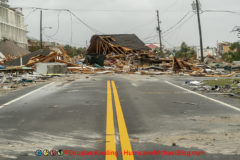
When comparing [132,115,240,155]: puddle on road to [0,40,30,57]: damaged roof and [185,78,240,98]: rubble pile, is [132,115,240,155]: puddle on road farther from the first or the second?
[0,40,30,57]: damaged roof

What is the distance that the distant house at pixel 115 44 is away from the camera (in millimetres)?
49912

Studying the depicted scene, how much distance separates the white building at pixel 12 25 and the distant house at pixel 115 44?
25019 mm

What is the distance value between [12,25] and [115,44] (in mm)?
34565

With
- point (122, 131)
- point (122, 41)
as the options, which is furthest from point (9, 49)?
point (122, 131)

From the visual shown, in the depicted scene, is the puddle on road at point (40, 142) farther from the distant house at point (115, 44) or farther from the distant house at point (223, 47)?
the distant house at point (223, 47)

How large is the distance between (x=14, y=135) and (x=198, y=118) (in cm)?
388

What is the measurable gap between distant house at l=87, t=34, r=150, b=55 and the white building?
2502 cm

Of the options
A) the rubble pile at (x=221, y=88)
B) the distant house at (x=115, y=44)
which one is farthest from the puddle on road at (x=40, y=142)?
the distant house at (x=115, y=44)

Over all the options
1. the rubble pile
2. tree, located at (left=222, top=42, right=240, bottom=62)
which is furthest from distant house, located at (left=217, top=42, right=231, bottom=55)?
the rubble pile

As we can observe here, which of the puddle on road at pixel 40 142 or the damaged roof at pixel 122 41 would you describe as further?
the damaged roof at pixel 122 41

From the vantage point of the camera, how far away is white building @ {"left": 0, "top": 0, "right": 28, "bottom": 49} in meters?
69.0

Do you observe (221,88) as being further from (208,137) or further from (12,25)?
(12,25)

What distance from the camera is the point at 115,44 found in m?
51.6

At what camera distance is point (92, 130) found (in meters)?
5.62
